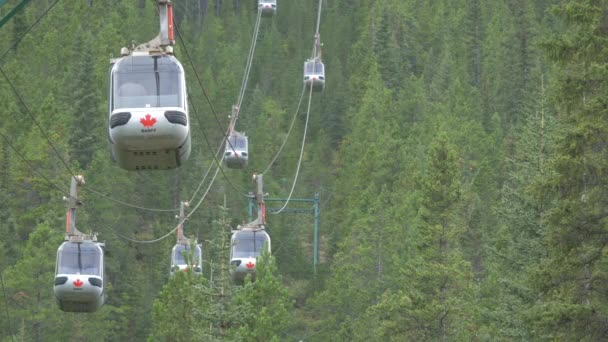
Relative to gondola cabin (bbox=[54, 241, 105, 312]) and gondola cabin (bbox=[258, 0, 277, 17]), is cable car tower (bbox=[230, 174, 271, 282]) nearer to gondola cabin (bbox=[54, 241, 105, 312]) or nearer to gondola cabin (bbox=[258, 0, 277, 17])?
gondola cabin (bbox=[54, 241, 105, 312])

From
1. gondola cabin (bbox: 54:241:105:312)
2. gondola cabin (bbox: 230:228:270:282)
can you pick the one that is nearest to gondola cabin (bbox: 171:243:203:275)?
gondola cabin (bbox: 230:228:270:282)

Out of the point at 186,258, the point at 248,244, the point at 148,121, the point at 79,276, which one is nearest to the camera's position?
the point at 148,121

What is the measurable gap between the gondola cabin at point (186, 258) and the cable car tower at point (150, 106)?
92.4 feet

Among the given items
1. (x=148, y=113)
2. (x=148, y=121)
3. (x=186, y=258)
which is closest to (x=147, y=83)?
(x=148, y=113)

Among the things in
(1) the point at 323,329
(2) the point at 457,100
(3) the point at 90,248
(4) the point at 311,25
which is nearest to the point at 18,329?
(1) the point at 323,329

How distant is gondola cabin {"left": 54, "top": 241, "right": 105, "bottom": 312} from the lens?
1460 inches

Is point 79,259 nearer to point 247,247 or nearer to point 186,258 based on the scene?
point 247,247

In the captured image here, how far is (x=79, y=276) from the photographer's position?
123ft

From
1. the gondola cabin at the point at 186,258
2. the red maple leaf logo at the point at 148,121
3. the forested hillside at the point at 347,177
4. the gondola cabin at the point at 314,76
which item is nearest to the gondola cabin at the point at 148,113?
the red maple leaf logo at the point at 148,121

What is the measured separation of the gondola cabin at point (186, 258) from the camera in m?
51.9

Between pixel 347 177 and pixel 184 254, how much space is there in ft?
147

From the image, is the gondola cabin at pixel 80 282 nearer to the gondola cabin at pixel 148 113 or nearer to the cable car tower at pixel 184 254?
the cable car tower at pixel 184 254

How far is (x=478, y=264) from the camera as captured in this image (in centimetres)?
7456

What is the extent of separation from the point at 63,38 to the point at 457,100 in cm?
3329
